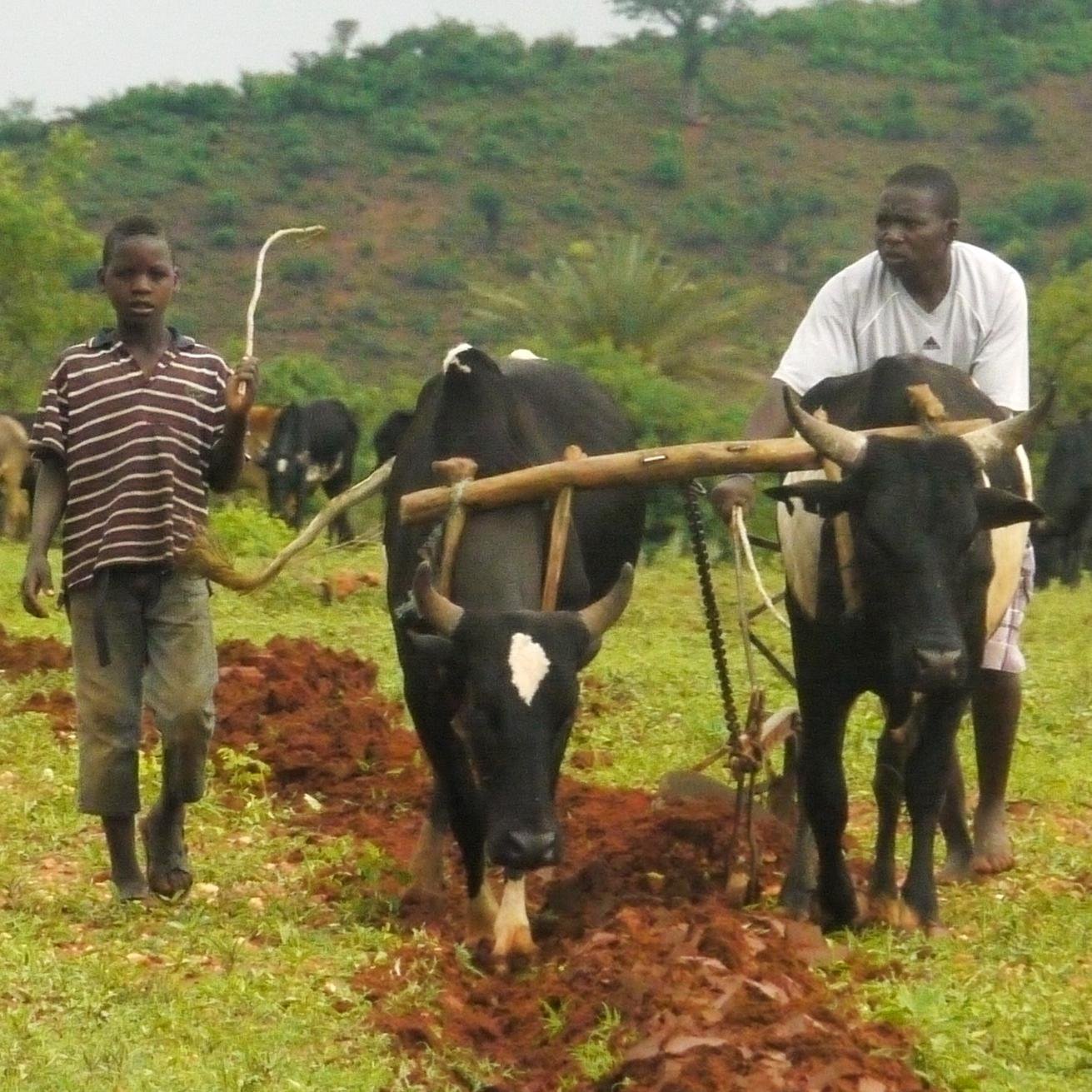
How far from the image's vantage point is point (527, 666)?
645 cm

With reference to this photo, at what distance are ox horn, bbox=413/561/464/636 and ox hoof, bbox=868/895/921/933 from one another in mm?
1488

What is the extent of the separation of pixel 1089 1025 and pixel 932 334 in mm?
2520

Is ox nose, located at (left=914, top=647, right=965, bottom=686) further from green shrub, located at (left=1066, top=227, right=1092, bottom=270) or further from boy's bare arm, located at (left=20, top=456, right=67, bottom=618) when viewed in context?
green shrub, located at (left=1066, top=227, right=1092, bottom=270)

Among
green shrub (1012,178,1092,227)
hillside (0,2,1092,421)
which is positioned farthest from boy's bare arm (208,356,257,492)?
green shrub (1012,178,1092,227)

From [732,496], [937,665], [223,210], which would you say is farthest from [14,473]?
[223,210]

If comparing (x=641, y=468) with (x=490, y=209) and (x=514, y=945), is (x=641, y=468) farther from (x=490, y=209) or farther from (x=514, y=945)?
(x=490, y=209)

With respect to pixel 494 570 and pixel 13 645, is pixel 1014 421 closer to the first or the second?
pixel 494 570

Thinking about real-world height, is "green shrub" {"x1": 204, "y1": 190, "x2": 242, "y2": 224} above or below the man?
below

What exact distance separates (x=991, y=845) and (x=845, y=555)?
5.29ft

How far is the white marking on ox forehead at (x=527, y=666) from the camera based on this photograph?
643cm

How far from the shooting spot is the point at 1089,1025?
18.8 feet

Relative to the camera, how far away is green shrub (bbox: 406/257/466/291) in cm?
5403

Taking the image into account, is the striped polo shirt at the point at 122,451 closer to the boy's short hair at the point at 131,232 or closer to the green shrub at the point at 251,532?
the boy's short hair at the point at 131,232

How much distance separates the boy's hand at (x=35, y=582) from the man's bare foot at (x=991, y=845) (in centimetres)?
306
